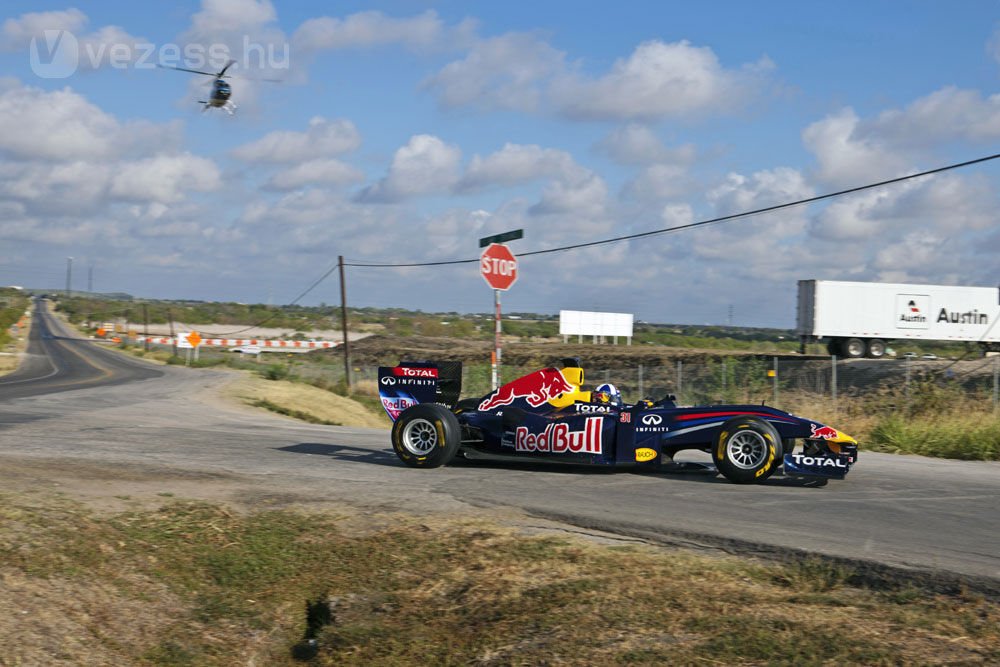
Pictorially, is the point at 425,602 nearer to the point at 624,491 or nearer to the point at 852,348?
the point at 624,491

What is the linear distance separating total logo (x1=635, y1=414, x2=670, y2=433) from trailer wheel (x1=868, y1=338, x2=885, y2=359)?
44.1 metres

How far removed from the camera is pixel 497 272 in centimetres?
1694

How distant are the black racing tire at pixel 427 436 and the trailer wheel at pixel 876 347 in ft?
146

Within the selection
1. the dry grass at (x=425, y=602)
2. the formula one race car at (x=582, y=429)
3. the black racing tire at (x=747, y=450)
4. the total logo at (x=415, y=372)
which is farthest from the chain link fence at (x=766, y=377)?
the dry grass at (x=425, y=602)

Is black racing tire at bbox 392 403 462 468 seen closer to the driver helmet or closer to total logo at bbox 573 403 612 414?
total logo at bbox 573 403 612 414

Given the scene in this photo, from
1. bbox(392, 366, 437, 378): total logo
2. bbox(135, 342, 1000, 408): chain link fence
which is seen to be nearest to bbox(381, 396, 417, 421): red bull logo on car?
bbox(392, 366, 437, 378): total logo

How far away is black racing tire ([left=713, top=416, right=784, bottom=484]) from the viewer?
1037 centimetres

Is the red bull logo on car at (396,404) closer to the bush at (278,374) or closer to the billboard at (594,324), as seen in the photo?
the bush at (278,374)

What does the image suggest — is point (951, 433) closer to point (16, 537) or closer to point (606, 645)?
point (606, 645)

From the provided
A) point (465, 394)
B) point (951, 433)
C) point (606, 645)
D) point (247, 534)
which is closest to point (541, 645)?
point (606, 645)

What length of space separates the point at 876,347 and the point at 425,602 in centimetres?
4976

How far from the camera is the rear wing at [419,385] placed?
41.5ft

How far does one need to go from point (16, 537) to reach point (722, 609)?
5.24 meters

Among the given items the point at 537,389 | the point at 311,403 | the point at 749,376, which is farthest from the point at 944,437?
the point at 311,403
